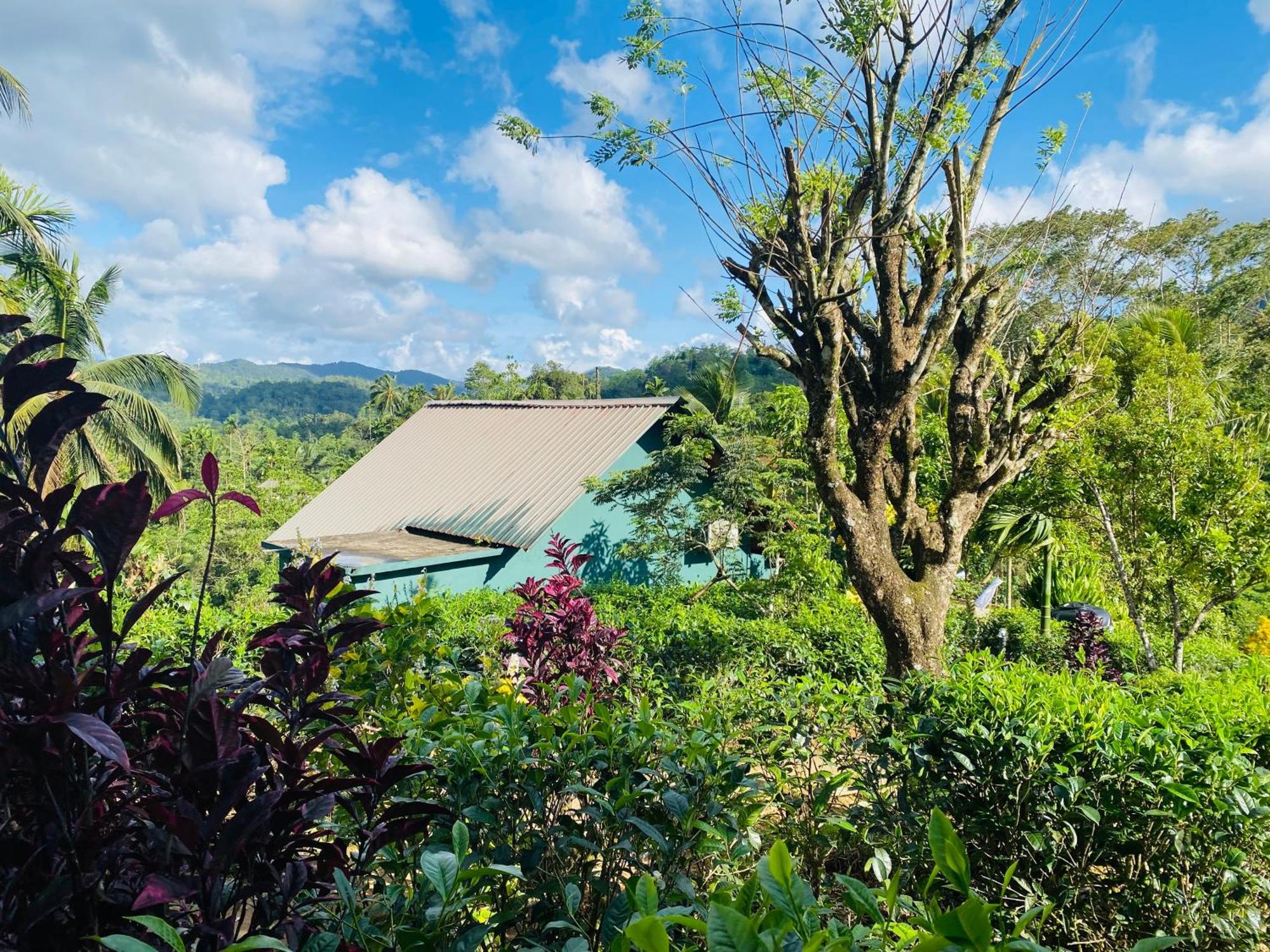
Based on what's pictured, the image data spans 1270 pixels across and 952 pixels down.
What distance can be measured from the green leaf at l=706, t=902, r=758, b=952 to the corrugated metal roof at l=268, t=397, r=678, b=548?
1061 centimetres

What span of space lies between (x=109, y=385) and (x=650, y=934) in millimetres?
16292

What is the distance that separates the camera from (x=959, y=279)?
16.9ft

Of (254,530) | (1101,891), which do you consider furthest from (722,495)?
(254,530)

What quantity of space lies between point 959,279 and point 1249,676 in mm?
2896

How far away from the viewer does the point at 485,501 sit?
526 inches

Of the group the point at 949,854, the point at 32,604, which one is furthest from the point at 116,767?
the point at 949,854

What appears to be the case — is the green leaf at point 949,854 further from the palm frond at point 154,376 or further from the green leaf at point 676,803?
the palm frond at point 154,376

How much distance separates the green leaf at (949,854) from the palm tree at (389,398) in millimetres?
47981

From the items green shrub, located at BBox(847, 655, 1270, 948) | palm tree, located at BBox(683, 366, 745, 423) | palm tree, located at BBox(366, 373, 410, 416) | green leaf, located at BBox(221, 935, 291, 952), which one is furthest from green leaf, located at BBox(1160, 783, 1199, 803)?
palm tree, located at BBox(366, 373, 410, 416)

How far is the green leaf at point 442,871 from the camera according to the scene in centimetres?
118

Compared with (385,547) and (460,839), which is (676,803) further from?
(385,547)

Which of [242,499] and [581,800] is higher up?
[242,499]

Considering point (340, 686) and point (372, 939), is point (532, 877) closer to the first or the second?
point (372, 939)

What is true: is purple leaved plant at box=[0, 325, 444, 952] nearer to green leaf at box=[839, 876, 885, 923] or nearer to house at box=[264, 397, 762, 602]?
green leaf at box=[839, 876, 885, 923]
